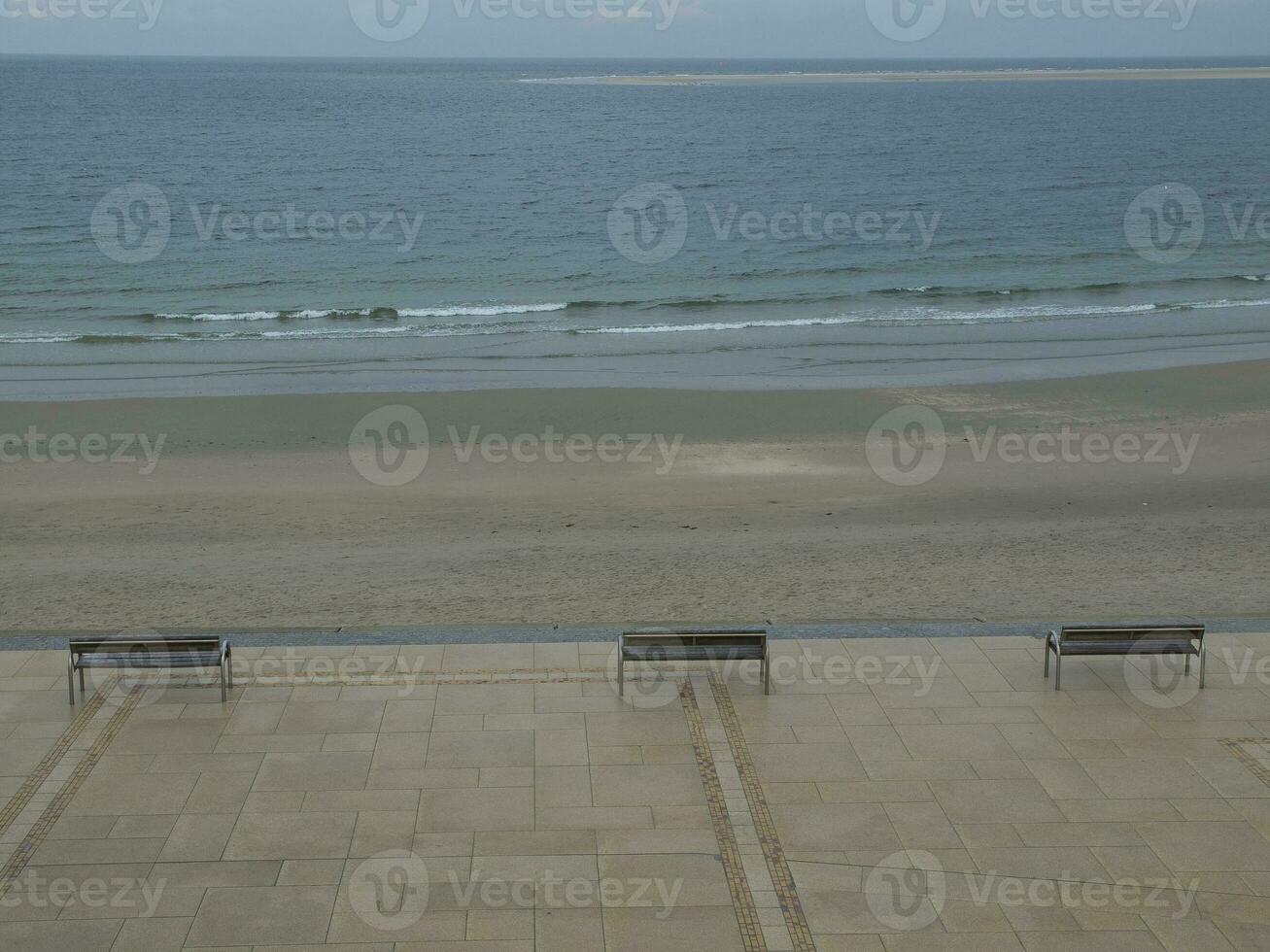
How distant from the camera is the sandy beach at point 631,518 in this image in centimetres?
1226

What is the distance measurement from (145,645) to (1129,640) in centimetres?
738

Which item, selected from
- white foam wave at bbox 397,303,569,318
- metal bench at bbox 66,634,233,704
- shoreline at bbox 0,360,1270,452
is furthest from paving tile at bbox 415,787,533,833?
white foam wave at bbox 397,303,569,318

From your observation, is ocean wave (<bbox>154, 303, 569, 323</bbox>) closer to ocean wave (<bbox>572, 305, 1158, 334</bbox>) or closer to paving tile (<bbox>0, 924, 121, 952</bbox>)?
ocean wave (<bbox>572, 305, 1158, 334</bbox>)

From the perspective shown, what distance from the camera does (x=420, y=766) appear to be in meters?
8.77

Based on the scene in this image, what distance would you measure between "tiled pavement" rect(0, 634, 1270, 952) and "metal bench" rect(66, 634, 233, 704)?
0.34 meters

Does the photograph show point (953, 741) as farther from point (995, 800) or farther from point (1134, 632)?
point (1134, 632)

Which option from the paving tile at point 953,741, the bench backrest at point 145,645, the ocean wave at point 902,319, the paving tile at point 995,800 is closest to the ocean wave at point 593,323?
the ocean wave at point 902,319

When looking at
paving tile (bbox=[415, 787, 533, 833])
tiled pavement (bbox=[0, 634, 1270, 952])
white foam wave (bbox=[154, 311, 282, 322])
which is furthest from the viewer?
white foam wave (bbox=[154, 311, 282, 322])

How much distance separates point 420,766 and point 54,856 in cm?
231

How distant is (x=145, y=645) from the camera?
9508 millimetres

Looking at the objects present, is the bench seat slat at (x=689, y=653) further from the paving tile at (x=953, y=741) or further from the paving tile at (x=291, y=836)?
the paving tile at (x=291, y=836)

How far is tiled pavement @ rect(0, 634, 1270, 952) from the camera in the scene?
7043 millimetres

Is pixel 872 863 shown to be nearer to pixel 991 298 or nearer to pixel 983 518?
pixel 983 518

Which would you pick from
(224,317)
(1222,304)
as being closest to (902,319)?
(1222,304)
